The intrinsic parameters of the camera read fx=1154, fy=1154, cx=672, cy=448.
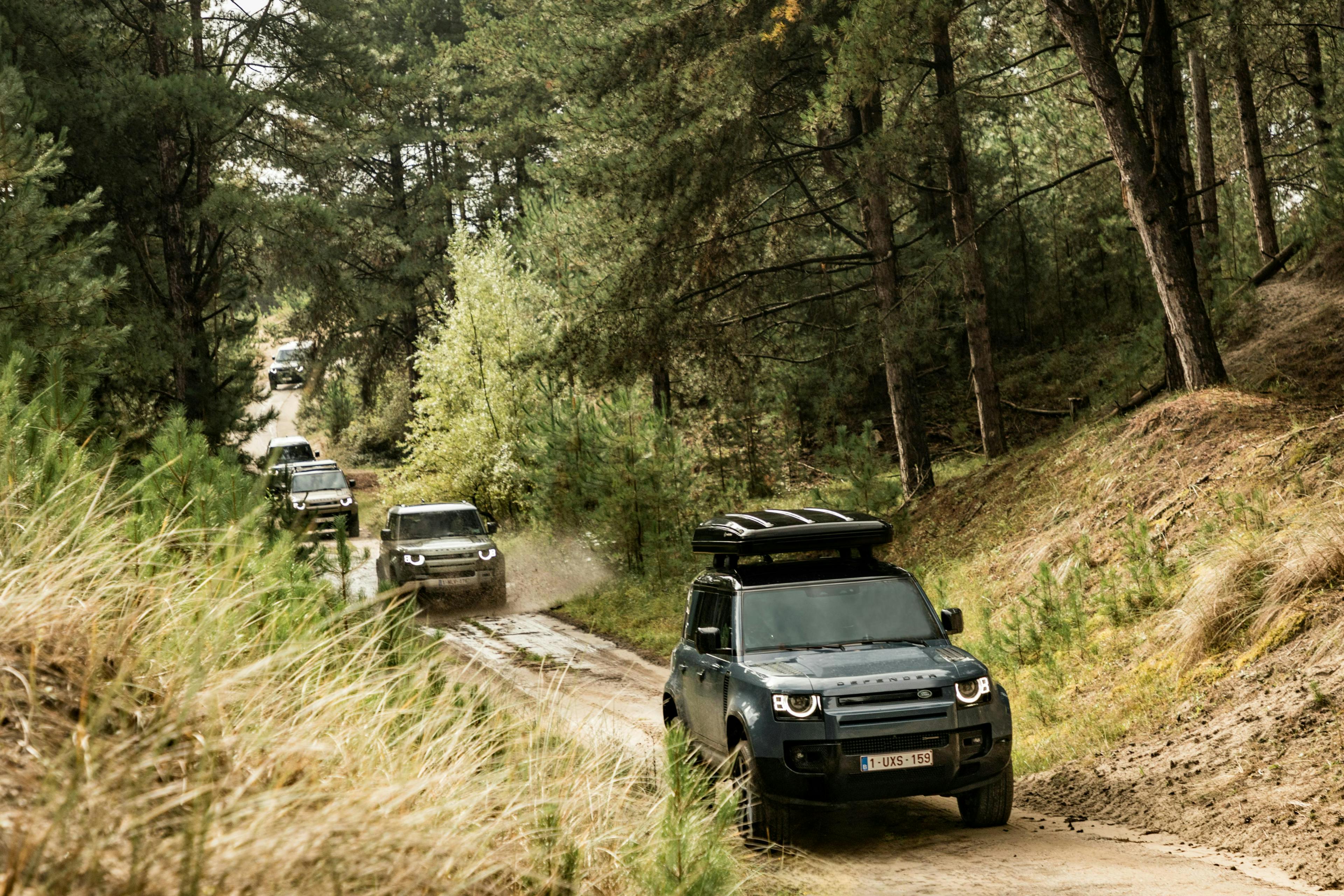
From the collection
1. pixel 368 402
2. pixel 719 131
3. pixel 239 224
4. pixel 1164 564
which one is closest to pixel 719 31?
pixel 719 131

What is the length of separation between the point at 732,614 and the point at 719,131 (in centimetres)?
1261

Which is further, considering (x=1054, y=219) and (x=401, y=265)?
(x=401, y=265)

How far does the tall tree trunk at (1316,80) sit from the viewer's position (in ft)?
81.4

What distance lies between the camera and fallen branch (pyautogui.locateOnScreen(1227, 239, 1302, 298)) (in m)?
21.9

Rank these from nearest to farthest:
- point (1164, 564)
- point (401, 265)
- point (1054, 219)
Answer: point (1164, 564), point (1054, 219), point (401, 265)

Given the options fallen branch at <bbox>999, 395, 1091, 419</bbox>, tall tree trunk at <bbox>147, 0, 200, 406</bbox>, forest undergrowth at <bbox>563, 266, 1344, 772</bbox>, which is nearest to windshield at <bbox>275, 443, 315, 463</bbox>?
tall tree trunk at <bbox>147, 0, 200, 406</bbox>

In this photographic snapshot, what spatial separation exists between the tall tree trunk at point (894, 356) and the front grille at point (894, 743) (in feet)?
45.2

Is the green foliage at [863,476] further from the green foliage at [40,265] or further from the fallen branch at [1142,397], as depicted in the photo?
the green foliage at [40,265]

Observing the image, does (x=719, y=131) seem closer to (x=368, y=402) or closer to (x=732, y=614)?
(x=732, y=614)

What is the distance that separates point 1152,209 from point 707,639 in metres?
10.4

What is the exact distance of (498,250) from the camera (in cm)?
3180

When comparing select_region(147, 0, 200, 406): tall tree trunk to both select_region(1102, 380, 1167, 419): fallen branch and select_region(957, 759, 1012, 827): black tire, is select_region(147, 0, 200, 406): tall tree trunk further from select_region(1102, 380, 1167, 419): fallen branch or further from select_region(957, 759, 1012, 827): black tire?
select_region(957, 759, 1012, 827): black tire

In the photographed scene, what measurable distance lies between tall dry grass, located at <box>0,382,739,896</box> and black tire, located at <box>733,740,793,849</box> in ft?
1.91

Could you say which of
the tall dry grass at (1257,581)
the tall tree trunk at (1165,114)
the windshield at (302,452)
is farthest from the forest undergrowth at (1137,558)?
the windshield at (302,452)
